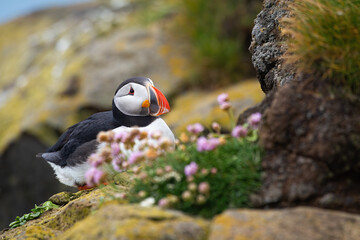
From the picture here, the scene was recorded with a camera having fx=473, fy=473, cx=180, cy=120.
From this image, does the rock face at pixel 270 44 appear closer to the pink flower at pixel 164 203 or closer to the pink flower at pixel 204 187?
the pink flower at pixel 204 187

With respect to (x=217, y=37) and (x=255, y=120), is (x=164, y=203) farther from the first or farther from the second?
(x=217, y=37)

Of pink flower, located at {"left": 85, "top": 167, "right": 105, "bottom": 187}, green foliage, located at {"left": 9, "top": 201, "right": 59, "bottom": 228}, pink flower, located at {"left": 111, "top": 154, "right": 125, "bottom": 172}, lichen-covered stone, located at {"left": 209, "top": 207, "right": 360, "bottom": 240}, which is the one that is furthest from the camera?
green foliage, located at {"left": 9, "top": 201, "right": 59, "bottom": 228}

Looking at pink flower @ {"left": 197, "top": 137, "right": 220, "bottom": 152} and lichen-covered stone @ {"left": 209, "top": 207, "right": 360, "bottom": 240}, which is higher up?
pink flower @ {"left": 197, "top": 137, "right": 220, "bottom": 152}

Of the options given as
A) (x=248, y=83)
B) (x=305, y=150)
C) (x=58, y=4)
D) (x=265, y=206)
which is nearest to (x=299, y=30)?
(x=305, y=150)

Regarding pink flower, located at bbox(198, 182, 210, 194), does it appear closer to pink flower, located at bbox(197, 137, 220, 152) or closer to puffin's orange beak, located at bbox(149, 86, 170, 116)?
pink flower, located at bbox(197, 137, 220, 152)

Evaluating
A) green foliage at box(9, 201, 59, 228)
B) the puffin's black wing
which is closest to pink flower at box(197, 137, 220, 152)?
the puffin's black wing

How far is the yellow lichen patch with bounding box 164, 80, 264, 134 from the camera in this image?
26.3ft

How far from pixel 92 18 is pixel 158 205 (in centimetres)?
1022

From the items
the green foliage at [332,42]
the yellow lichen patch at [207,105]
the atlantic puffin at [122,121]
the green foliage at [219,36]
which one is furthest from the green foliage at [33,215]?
the green foliage at [219,36]

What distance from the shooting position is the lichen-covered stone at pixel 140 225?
2.41 meters

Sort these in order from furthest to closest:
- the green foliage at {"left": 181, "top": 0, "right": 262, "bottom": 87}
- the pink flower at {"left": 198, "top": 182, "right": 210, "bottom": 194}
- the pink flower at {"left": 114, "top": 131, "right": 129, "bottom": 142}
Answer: the green foliage at {"left": 181, "top": 0, "right": 262, "bottom": 87}
the pink flower at {"left": 114, "top": 131, "right": 129, "bottom": 142}
the pink flower at {"left": 198, "top": 182, "right": 210, "bottom": 194}

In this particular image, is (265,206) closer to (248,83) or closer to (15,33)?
(248,83)

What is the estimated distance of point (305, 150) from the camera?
279 cm

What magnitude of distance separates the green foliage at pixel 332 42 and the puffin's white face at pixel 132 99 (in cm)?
163
